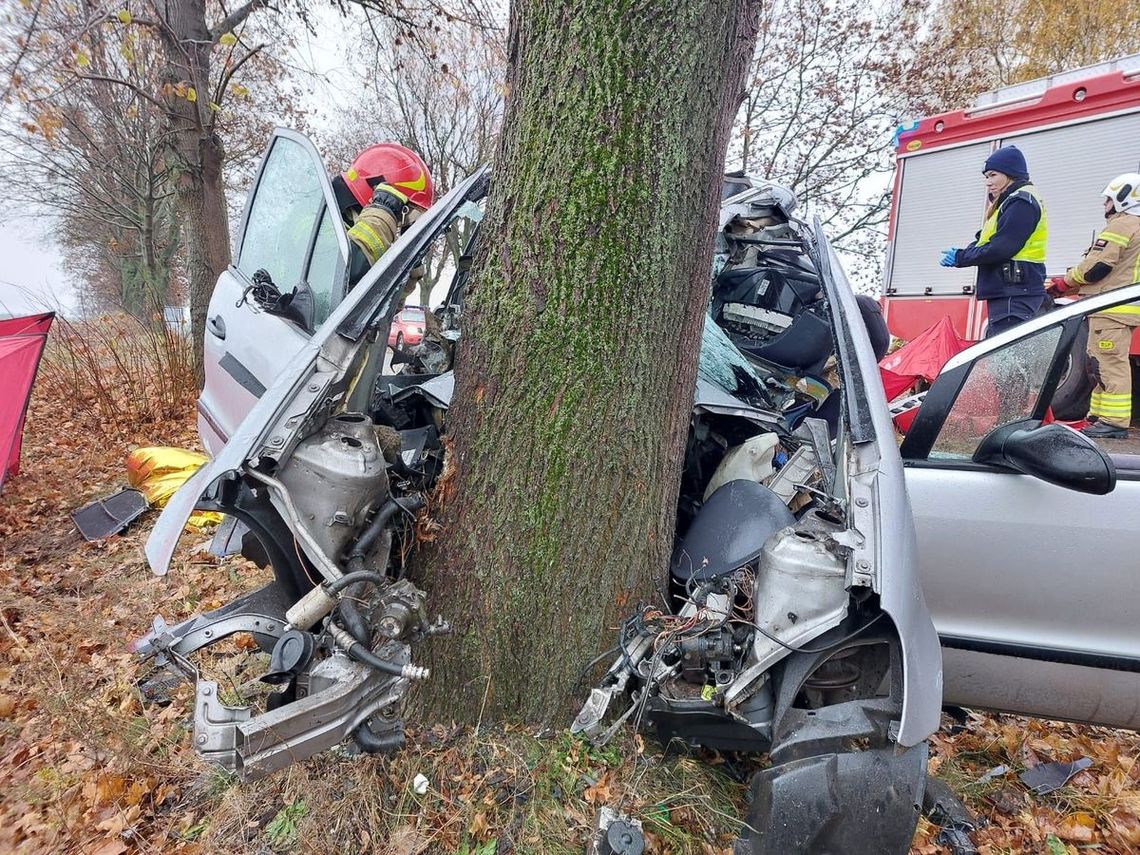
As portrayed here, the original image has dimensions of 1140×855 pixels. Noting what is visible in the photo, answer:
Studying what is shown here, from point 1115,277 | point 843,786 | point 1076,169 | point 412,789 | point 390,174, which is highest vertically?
point 1076,169

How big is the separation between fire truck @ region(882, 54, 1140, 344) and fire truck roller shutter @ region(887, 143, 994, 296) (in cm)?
1

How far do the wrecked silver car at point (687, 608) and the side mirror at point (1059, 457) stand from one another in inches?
20.0

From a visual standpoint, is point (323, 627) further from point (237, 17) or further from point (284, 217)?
point (237, 17)

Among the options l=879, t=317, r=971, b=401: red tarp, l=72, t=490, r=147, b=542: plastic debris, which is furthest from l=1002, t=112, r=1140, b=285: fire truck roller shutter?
l=72, t=490, r=147, b=542: plastic debris

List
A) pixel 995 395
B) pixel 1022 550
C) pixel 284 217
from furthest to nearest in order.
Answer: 1. pixel 284 217
2. pixel 995 395
3. pixel 1022 550

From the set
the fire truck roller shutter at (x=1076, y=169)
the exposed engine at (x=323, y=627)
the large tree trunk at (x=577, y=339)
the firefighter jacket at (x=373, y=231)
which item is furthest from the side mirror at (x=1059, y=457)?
the fire truck roller shutter at (x=1076, y=169)

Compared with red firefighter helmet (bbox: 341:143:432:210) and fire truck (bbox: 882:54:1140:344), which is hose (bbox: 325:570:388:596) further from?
fire truck (bbox: 882:54:1140:344)

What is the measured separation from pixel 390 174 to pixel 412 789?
10.5ft

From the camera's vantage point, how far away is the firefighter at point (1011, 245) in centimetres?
476

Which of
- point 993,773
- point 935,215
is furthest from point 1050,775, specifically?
point 935,215

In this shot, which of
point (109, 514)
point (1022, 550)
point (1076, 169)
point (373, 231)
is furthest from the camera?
point (1076, 169)

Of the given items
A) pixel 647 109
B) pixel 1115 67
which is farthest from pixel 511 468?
pixel 1115 67

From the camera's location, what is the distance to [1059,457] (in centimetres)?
185

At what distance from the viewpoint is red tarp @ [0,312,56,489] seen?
4.55m
